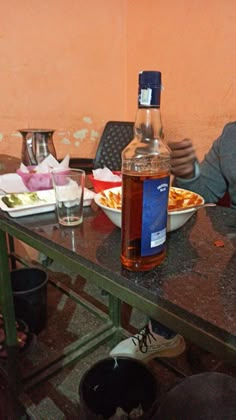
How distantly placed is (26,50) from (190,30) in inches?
35.9

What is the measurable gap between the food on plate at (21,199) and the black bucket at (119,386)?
0.52 metres

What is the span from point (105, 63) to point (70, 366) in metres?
1.82

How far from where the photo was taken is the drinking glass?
0.74 metres

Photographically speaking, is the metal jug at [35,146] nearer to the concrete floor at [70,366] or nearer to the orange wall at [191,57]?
the concrete floor at [70,366]

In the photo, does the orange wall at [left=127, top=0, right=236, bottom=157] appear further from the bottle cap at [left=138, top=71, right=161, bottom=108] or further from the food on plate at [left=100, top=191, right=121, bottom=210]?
the bottle cap at [left=138, top=71, right=161, bottom=108]

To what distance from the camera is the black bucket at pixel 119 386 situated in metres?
0.90

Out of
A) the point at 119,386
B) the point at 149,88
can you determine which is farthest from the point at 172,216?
the point at 119,386

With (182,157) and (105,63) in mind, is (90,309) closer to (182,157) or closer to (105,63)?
(182,157)

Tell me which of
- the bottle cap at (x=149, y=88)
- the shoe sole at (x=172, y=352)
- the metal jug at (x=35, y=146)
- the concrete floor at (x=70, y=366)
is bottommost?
the concrete floor at (x=70, y=366)

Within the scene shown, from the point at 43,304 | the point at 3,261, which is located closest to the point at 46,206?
the point at 3,261

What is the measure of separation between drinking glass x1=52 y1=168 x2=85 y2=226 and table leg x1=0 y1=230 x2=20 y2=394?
23 cm

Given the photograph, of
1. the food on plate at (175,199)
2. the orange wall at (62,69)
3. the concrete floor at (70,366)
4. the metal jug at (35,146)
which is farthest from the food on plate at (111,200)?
the orange wall at (62,69)

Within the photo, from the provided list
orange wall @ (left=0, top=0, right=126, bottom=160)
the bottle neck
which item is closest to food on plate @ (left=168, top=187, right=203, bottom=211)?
the bottle neck

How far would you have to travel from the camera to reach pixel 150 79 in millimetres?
437
